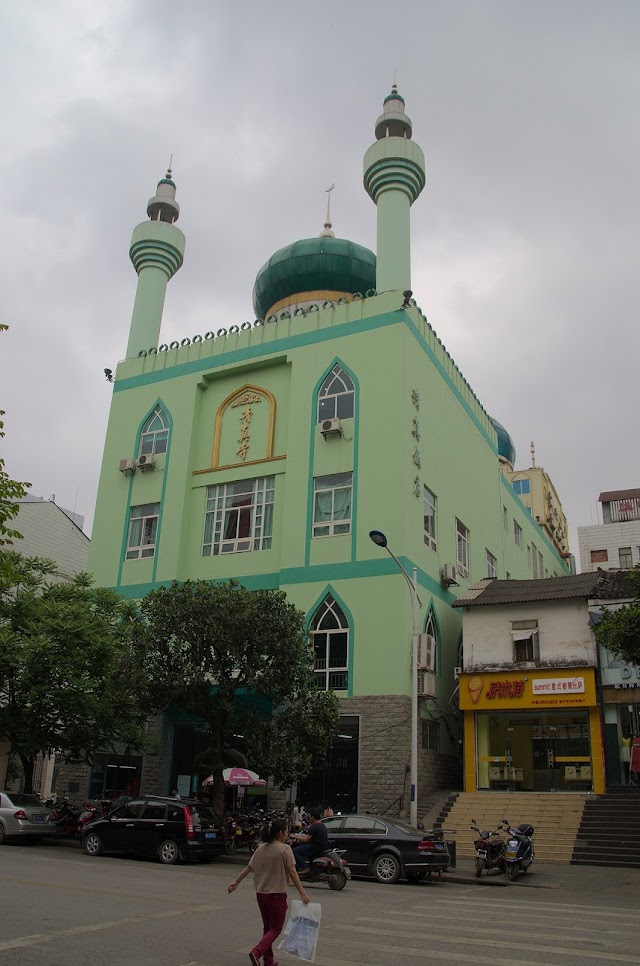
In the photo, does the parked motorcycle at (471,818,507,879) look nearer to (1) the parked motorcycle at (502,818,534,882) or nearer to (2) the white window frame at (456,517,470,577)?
(1) the parked motorcycle at (502,818,534,882)

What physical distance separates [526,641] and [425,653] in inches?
133

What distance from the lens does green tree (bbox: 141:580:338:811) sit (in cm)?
2012

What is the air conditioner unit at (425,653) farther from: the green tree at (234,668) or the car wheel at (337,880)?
the car wheel at (337,880)

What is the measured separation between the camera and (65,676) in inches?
819

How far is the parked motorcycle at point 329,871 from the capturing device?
1343 cm

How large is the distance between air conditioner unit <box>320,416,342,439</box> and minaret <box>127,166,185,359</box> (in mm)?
10600

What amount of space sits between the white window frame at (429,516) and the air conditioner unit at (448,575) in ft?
2.34

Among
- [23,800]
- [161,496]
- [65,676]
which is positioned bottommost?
[23,800]

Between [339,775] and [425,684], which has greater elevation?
[425,684]

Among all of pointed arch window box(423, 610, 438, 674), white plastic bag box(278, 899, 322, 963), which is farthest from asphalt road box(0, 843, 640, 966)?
pointed arch window box(423, 610, 438, 674)

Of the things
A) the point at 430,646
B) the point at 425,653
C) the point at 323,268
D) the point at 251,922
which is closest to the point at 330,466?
the point at 430,646

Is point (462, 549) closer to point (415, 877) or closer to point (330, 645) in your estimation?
point (330, 645)

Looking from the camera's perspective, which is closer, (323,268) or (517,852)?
(517,852)

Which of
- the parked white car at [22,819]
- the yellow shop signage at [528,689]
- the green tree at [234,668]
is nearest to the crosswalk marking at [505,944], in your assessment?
the green tree at [234,668]
